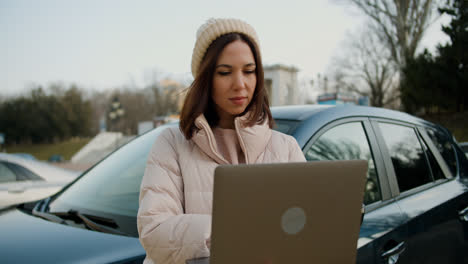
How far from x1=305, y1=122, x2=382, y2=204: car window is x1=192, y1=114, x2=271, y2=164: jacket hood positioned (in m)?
0.63

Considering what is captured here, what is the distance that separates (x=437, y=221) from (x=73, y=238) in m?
2.05

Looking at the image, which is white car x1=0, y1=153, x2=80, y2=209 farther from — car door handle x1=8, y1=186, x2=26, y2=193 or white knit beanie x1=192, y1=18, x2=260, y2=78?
white knit beanie x1=192, y1=18, x2=260, y2=78

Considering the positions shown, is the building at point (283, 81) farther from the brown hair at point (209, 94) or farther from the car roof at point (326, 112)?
the brown hair at point (209, 94)

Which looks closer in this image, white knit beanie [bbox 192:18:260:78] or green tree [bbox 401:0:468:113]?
white knit beanie [bbox 192:18:260:78]

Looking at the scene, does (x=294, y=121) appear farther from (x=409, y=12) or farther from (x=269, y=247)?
(x=409, y=12)

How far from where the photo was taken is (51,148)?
52312 mm

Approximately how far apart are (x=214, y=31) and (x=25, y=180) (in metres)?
4.24

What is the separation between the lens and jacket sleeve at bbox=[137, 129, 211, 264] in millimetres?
1080

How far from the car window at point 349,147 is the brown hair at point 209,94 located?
1.92ft

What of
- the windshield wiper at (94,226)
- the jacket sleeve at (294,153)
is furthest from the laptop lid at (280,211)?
the windshield wiper at (94,226)

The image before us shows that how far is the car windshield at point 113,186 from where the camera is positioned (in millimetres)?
2039

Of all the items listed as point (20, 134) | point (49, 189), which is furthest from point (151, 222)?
point (20, 134)

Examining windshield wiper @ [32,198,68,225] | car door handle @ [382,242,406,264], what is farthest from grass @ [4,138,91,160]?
car door handle @ [382,242,406,264]

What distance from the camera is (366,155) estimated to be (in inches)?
89.1
